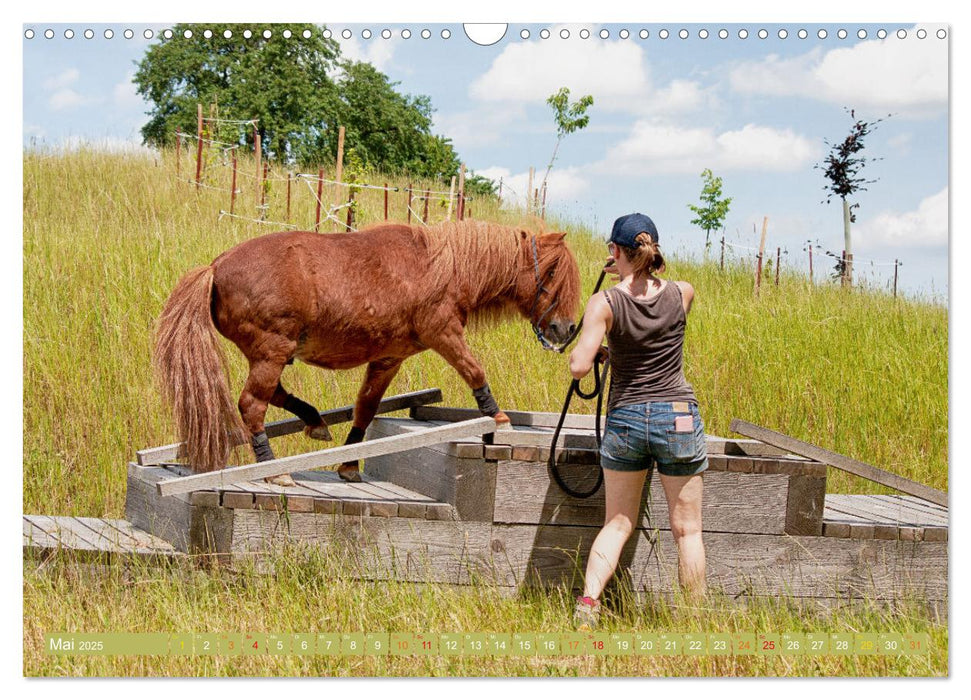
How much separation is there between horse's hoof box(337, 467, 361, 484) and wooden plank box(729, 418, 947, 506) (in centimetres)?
194

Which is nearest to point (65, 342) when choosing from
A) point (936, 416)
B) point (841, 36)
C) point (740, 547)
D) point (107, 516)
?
point (107, 516)

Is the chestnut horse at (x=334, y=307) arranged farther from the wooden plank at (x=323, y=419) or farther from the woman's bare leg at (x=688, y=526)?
the woman's bare leg at (x=688, y=526)

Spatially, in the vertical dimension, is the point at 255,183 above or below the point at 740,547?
above

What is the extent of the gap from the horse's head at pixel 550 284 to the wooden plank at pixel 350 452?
0.68 m

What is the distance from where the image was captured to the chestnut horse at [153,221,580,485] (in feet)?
14.3

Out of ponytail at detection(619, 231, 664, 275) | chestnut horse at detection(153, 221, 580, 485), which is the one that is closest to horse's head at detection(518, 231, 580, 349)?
chestnut horse at detection(153, 221, 580, 485)

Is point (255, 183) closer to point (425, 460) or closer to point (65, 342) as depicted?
point (65, 342)

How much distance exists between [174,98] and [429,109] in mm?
1283

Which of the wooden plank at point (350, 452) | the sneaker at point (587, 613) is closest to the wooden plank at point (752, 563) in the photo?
the sneaker at point (587, 613)

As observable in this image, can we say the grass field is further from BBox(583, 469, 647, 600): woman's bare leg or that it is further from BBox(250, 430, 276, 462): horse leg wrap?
BBox(250, 430, 276, 462): horse leg wrap

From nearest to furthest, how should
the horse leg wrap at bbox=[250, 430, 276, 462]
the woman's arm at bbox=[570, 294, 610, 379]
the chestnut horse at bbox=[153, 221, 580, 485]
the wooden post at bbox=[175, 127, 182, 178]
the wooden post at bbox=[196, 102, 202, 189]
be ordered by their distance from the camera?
the woman's arm at bbox=[570, 294, 610, 379] → the chestnut horse at bbox=[153, 221, 580, 485] → the horse leg wrap at bbox=[250, 430, 276, 462] → the wooden post at bbox=[196, 102, 202, 189] → the wooden post at bbox=[175, 127, 182, 178]

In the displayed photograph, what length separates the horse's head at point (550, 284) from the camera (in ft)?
15.6

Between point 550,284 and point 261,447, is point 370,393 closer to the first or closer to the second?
point 261,447

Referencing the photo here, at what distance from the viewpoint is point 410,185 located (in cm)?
657
